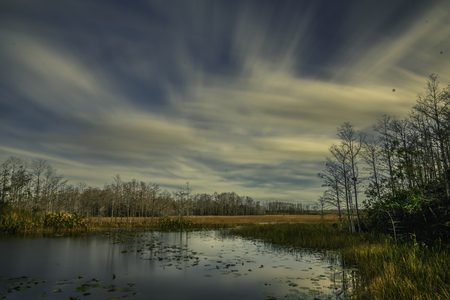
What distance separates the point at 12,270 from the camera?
1053 centimetres

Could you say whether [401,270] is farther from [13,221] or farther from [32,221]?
[32,221]

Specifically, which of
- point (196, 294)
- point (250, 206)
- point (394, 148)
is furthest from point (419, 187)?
point (250, 206)

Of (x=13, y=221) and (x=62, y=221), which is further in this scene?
(x=62, y=221)

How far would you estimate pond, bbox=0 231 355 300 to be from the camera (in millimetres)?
7816

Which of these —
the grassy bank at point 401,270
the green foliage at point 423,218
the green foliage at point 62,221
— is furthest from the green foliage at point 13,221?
the green foliage at point 423,218

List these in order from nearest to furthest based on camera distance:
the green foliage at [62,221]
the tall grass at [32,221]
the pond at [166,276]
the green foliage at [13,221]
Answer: the pond at [166,276] < the green foliage at [13,221] < the tall grass at [32,221] < the green foliage at [62,221]

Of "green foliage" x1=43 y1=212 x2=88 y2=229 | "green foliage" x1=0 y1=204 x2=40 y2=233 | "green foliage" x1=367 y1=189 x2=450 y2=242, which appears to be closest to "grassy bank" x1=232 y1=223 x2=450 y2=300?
"green foliage" x1=367 y1=189 x2=450 y2=242

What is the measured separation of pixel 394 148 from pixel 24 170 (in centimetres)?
5658

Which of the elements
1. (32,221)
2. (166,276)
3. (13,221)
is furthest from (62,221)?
(166,276)

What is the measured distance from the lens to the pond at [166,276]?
Answer: 25.6 feet

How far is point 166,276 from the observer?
1010 centimetres

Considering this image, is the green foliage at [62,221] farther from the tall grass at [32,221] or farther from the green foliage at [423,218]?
the green foliage at [423,218]

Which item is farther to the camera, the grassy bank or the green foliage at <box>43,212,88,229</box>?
the green foliage at <box>43,212,88,229</box>

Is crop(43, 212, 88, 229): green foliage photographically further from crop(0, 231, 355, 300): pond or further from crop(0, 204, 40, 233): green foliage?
crop(0, 231, 355, 300): pond
